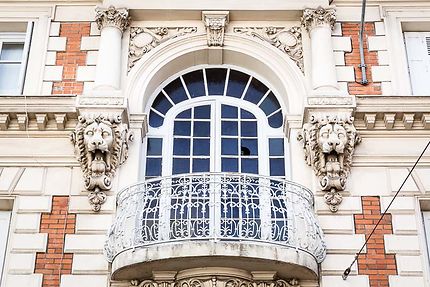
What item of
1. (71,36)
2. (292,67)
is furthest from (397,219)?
(71,36)

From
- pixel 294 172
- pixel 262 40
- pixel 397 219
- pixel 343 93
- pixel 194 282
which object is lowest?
pixel 194 282

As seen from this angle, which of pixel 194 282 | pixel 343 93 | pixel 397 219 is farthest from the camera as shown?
pixel 343 93

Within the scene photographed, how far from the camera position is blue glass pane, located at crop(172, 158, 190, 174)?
43.4 feet

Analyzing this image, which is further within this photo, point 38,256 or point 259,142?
point 259,142

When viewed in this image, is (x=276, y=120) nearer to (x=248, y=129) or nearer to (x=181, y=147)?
(x=248, y=129)

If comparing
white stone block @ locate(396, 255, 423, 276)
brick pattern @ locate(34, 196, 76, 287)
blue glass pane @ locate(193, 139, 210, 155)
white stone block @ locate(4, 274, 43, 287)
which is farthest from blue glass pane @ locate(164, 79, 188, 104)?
white stone block @ locate(396, 255, 423, 276)

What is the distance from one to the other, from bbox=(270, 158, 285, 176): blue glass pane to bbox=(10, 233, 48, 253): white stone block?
13.1 ft

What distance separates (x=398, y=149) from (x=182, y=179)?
3.73 meters

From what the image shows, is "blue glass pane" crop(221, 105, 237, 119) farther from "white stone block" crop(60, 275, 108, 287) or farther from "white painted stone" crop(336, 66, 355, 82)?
"white stone block" crop(60, 275, 108, 287)

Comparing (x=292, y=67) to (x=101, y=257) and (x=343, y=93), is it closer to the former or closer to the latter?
(x=343, y=93)

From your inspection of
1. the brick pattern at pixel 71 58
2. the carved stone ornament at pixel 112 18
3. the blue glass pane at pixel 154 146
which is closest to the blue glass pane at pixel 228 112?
the blue glass pane at pixel 154 146

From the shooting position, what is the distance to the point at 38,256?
12.0 m

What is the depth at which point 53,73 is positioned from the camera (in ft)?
45.7

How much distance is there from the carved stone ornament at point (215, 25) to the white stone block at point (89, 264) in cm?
468
